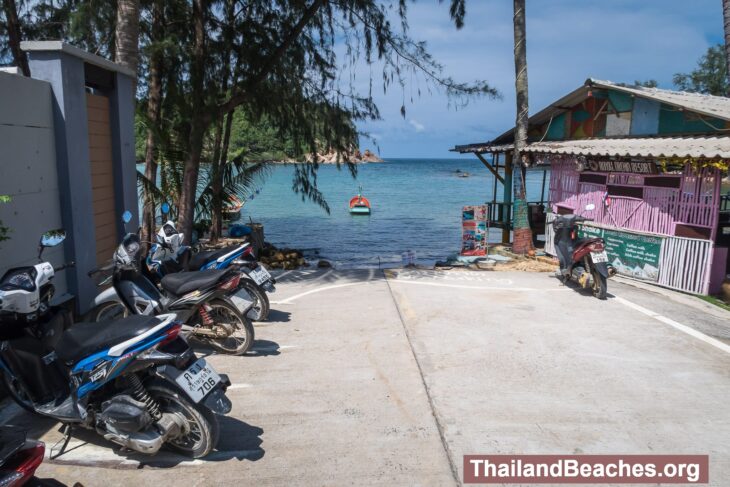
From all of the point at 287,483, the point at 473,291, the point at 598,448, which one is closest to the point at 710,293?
the point at 473,291

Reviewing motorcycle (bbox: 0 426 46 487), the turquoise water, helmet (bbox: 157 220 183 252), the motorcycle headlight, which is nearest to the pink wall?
the turquoise water

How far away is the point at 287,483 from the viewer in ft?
11.3

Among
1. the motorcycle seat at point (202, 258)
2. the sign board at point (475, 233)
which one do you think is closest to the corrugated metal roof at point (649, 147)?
the sign board at point (475, 233)

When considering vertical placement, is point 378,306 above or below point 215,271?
below

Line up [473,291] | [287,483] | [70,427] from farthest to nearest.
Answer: [473,291]
[70,427]
[287,483]

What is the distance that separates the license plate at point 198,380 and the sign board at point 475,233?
1006 centimetres

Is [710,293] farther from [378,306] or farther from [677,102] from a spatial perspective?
[378,306]

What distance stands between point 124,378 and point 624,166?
372 inches

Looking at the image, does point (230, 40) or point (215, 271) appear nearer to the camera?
point (215, 271)

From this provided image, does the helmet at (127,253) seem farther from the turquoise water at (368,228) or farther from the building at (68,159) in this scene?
the turquoise water at (368,228)

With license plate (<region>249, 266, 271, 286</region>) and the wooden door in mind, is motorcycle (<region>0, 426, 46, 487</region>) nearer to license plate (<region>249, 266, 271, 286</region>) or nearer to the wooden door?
license plate (<region>249, 266, 271, 286</region>)

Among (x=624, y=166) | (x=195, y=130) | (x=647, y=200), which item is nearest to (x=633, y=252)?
(x=647, y=200)

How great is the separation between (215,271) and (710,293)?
7498 mm

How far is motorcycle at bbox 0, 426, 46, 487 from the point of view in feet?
8.34
